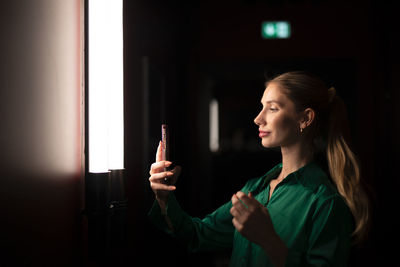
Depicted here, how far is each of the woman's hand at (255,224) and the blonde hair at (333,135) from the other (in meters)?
0.24

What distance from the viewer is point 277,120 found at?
→ 0.73m

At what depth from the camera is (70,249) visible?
2.25 ft

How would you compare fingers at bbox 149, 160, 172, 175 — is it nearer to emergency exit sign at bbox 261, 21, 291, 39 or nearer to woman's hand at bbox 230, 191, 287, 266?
woman's hand at bbox 230, 191, 287, 266

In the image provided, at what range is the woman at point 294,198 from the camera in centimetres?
64

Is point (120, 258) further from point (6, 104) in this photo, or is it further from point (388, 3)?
point (388, 3)

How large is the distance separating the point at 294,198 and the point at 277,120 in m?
0.18

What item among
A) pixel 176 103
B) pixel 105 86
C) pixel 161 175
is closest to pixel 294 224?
pixel 161 175

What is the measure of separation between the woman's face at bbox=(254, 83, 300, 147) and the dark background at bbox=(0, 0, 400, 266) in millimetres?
145

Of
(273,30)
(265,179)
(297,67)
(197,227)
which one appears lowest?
(197,227)

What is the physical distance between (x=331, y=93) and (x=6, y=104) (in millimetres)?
682

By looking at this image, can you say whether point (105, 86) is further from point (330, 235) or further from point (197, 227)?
point (330, 235)

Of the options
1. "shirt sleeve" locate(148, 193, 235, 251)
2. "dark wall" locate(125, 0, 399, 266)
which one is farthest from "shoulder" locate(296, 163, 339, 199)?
"dark wall" locate(125, 0, 399, 266)

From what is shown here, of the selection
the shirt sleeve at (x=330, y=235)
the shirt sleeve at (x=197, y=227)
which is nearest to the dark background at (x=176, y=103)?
the shirt sleeve at (x=197, y=227)

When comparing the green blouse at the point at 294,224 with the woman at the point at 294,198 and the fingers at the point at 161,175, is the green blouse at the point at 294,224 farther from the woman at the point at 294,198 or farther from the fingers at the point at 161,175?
the fingers at the point at 161,175
